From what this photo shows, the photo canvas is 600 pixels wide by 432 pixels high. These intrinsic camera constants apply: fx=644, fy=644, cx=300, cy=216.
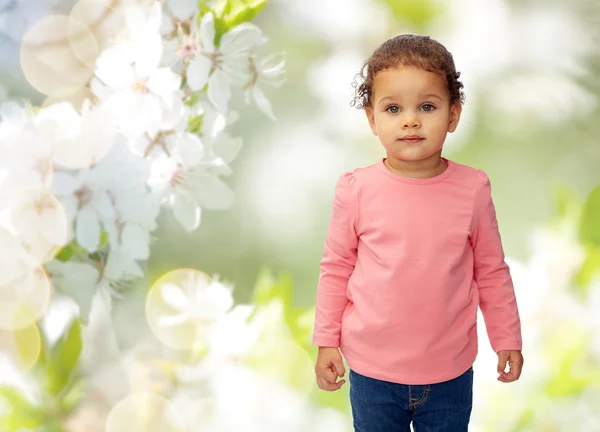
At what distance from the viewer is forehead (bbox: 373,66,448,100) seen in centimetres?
89

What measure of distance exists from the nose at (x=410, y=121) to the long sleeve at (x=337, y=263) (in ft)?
0.38

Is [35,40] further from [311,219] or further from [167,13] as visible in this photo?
[311,219]

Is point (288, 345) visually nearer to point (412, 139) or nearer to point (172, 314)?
point (172, 314)

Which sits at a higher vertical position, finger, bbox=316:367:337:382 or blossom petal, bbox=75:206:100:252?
blossom petal, bbox=75:206:100:252

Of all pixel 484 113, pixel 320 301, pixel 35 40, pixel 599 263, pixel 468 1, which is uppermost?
pixel 468 1

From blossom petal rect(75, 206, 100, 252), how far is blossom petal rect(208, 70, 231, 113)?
0.31 m

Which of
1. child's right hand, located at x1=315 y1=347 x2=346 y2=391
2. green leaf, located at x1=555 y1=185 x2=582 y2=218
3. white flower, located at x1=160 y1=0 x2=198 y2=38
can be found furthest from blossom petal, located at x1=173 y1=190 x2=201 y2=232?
green leaf, located at x1=555 y1=185 x2=582 y2=218

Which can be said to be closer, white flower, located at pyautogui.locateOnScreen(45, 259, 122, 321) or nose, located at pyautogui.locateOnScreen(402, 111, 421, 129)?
nose, located at pyautogui.locateOnScreen(402, 111, 421, 129)

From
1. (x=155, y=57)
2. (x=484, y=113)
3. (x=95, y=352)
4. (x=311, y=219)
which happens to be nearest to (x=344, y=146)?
(x=311, y=219)

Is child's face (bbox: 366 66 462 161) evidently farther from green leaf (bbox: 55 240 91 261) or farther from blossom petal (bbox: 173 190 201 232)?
green leaf (bbox: 55 240 91 261)

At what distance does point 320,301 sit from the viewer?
0.96 m

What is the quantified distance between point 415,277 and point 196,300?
53 centimetres

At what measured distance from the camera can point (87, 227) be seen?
1180 mm

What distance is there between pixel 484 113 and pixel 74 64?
775 mm
